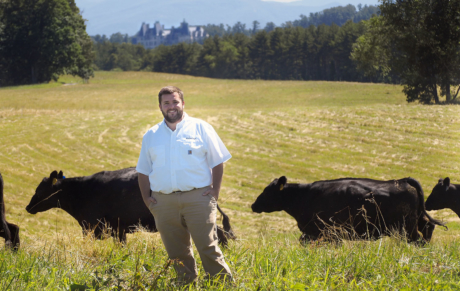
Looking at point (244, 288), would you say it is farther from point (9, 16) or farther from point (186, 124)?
point (9, 16)

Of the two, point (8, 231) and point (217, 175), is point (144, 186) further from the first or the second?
point (8, 231)

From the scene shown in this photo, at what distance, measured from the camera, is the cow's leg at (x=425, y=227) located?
8216 mm

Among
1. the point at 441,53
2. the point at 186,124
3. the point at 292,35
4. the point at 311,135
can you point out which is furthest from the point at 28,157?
the point at 292,35

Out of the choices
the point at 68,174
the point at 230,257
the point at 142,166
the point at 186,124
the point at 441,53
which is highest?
the point at 441,53

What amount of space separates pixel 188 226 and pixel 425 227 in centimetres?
579

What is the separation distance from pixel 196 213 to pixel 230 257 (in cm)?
118

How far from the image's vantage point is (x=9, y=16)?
1120 inches

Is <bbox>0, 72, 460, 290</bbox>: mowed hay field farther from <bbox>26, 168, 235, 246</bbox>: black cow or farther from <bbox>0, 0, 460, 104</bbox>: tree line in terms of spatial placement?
<bbox>0, 0, 460, 104</bbox>: tree line

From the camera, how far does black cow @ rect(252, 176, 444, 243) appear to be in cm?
795

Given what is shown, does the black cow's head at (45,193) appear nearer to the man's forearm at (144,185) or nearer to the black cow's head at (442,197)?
the man's forearm at (144,185)

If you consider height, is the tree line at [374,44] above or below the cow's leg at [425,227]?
above

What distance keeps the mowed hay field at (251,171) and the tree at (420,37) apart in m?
3.20

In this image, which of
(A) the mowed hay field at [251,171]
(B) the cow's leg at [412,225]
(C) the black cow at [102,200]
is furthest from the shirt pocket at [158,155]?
(B) the cow's leg at [412,225]

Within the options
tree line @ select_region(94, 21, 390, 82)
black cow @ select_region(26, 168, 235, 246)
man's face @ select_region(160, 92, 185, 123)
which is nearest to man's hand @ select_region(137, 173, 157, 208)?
man's face @ select_region(160, 92, 185, 123)
